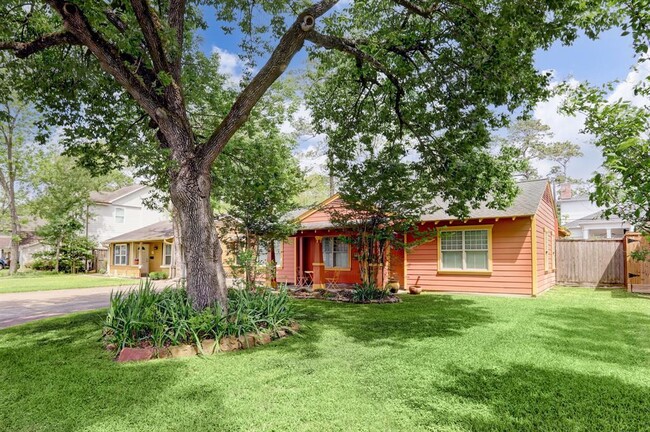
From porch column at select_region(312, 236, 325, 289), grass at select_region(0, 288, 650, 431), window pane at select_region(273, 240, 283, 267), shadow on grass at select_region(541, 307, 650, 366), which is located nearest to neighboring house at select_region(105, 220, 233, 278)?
window pane at select_region(273, 240, 283, 267)

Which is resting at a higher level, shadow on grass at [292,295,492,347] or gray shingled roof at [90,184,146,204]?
gray shingled roof at [90,184,146,204]

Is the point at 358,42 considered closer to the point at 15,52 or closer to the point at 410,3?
the point at 410,3

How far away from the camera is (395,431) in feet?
9.66

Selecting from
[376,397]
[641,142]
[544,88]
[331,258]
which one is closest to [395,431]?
[376,397]

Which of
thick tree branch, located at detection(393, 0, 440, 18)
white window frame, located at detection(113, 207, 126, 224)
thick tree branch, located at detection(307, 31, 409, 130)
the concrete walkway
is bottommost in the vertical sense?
the concrete walkway

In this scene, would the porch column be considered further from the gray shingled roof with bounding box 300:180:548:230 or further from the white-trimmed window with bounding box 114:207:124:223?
the white-trimmed window with bounding box 114:207:124:223

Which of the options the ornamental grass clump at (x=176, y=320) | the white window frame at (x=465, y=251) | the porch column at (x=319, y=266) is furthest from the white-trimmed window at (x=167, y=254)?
the ornamental grass clump at (x=176, y=320)

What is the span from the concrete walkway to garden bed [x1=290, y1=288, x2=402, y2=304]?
228 inches

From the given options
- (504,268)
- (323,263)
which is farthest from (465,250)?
(323,263)

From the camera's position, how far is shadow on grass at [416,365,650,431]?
3066 millimetres

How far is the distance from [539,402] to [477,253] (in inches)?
365

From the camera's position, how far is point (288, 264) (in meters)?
16.8

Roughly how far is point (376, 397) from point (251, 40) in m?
8.15

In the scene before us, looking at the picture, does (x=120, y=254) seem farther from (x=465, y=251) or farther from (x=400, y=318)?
(x=400, y=318)
